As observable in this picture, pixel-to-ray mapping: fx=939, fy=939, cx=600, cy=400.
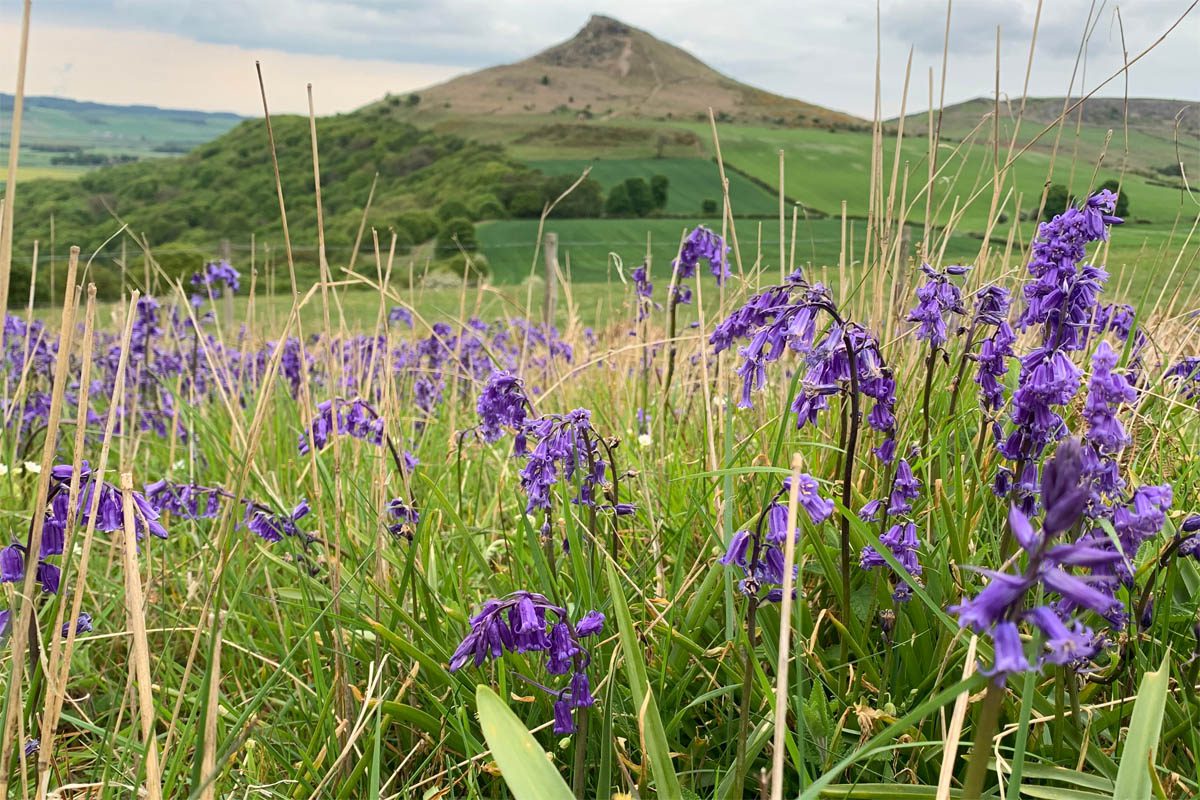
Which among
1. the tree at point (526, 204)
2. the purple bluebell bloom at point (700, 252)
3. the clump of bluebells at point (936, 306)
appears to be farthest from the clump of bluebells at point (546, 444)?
the tree at point (526, 204)

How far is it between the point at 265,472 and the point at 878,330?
2990 mm

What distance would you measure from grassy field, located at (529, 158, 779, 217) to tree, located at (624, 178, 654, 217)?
1372 millimetres

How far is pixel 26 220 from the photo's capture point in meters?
70.9

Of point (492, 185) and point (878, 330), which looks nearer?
point (878, 330)

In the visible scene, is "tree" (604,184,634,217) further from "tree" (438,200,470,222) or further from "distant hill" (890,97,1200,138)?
"distant hill" (890,97,1200,138)

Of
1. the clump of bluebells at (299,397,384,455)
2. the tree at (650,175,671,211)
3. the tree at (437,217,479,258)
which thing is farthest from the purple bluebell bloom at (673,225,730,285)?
the tree at (650,175,671,211)

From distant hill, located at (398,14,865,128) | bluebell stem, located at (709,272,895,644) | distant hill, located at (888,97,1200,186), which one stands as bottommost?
bluebell stem, located at (709,272,895,644)

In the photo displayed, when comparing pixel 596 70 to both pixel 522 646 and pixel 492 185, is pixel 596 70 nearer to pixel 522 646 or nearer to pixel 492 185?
pixel 492 185

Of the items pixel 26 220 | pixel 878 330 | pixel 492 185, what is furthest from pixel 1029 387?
pixel 26 220

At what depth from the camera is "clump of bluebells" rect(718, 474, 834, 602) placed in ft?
5.84

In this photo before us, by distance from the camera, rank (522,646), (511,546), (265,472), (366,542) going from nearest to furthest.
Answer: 1. (522,646)
2. (511,546)
3. (366,542)
4. (265,472)

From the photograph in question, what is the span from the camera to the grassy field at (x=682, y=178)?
5632cm

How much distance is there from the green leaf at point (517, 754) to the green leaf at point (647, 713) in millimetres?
226

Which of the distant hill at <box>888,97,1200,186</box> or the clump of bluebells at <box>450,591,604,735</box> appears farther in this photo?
the distant hill at <box>888,97,1200,186</box>
